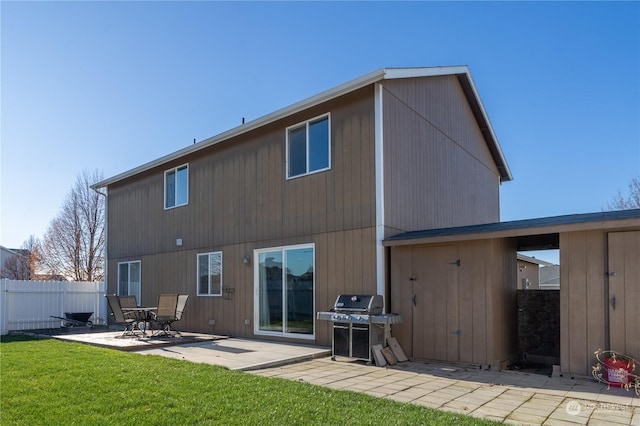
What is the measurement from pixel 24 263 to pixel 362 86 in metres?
31.7

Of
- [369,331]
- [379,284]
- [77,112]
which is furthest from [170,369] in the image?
[77,112]

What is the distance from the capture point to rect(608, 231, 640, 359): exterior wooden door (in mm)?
5688

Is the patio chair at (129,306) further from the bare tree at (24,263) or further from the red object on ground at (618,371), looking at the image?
the bare tree at (24,263)

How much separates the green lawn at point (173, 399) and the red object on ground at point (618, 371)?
8.77ft

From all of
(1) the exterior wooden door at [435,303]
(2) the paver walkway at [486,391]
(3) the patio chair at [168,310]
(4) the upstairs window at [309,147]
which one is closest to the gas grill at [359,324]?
(2) the paver walkway at [486,391]

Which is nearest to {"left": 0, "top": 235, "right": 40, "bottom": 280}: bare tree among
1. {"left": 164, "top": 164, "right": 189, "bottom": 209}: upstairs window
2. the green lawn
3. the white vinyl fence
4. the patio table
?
the white vinyl fence

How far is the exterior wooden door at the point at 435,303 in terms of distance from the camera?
7.19 metres

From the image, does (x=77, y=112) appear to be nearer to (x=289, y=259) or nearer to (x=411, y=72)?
(x=289, y=259)

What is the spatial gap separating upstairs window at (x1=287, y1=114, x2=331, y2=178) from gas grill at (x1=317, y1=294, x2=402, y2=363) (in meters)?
2.68

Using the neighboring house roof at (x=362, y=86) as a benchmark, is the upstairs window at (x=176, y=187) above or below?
below

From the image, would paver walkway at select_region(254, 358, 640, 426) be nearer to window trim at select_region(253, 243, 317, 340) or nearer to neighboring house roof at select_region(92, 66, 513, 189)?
window trim at select_region(253, 243, 317, 340)

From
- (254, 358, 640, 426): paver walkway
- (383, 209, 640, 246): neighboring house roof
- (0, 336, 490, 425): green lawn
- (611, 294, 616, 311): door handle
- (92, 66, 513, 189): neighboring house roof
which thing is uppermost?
(92, 66, 513, 189): neighboring house roof

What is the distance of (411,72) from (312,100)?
190cm

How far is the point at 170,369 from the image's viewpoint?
19.7 ft
